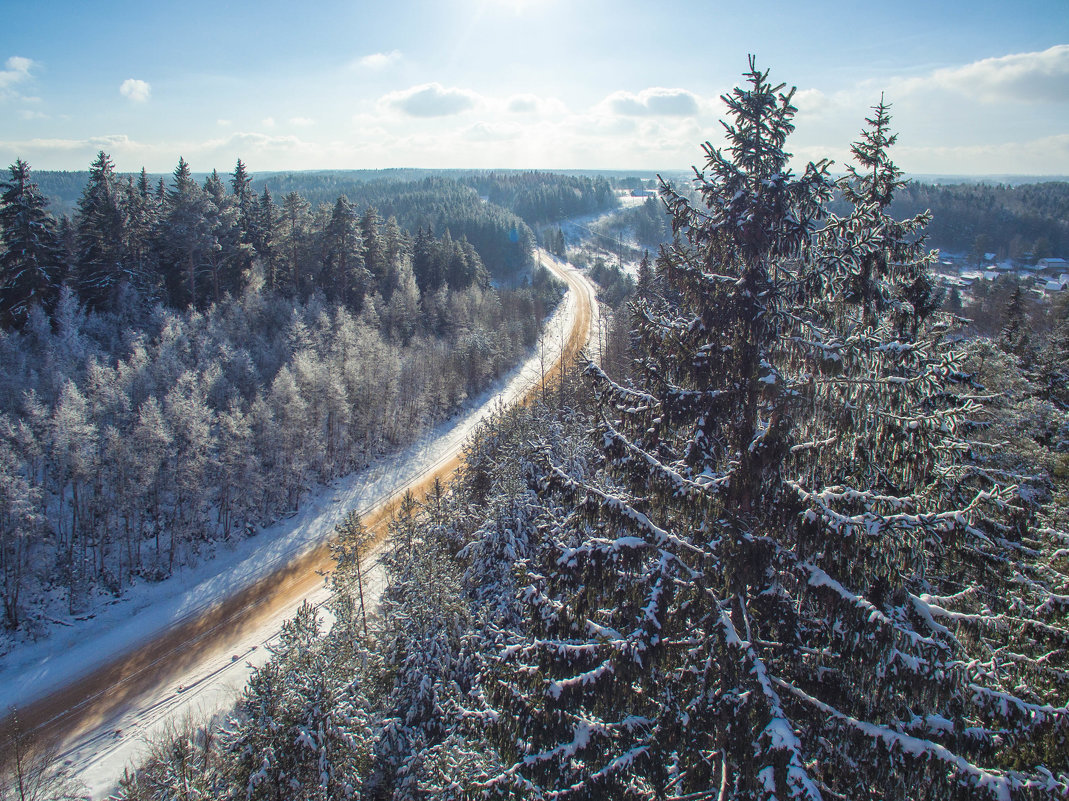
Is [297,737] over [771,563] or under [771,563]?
under

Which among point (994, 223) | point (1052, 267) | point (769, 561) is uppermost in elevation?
point (994, 223)

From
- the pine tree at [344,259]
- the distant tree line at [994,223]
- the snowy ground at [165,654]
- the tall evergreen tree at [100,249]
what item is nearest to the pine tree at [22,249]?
the tall evergreen tree at [100,249]

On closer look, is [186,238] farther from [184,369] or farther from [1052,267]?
[1052,267]

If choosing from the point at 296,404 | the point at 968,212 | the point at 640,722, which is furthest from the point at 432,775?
the point at 968,212

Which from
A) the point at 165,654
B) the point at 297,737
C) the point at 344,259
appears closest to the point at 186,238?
the point at 344,259

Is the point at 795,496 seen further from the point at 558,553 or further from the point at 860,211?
the point at 860,211

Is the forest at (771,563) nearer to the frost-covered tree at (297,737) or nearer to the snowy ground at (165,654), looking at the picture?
the frost-covered tree at (297,737)

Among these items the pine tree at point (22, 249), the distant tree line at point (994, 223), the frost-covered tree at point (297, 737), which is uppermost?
the distant tree line at point (994, 223)
